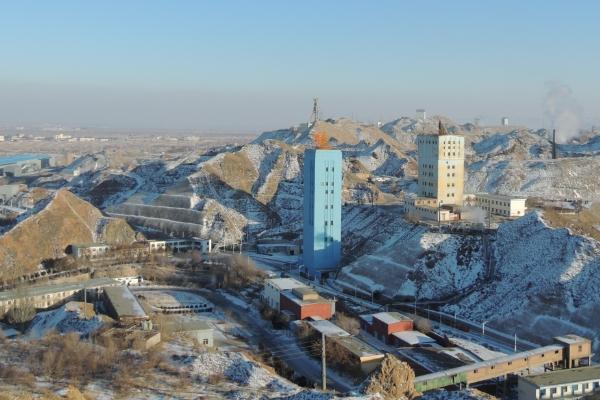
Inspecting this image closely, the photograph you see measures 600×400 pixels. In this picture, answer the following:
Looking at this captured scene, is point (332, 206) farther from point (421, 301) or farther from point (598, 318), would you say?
point (598, 318)

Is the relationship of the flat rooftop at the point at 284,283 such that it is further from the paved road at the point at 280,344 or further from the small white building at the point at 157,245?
the small white building at the point at 157,245

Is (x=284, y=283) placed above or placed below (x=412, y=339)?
above

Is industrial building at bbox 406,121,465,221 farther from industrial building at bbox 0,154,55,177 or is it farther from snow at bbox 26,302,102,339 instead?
industrial building at bbox 0,154,55,177

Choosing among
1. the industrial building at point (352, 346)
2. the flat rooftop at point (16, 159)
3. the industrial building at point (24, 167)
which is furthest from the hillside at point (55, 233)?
the flat rooftop at point (16, 159)

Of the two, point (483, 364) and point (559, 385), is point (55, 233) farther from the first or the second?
point (559, 385)

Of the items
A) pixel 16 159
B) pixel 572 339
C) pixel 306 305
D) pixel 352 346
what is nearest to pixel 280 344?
pixel 306 305

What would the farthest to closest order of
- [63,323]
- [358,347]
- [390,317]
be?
[390,317]
[63,323]
[358,347]

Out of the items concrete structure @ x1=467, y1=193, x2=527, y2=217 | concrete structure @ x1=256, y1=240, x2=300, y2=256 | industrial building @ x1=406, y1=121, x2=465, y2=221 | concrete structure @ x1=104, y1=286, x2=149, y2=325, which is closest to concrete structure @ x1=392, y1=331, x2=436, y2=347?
concrete structure @ x1=104, y1=286, x2=149, y2=325
